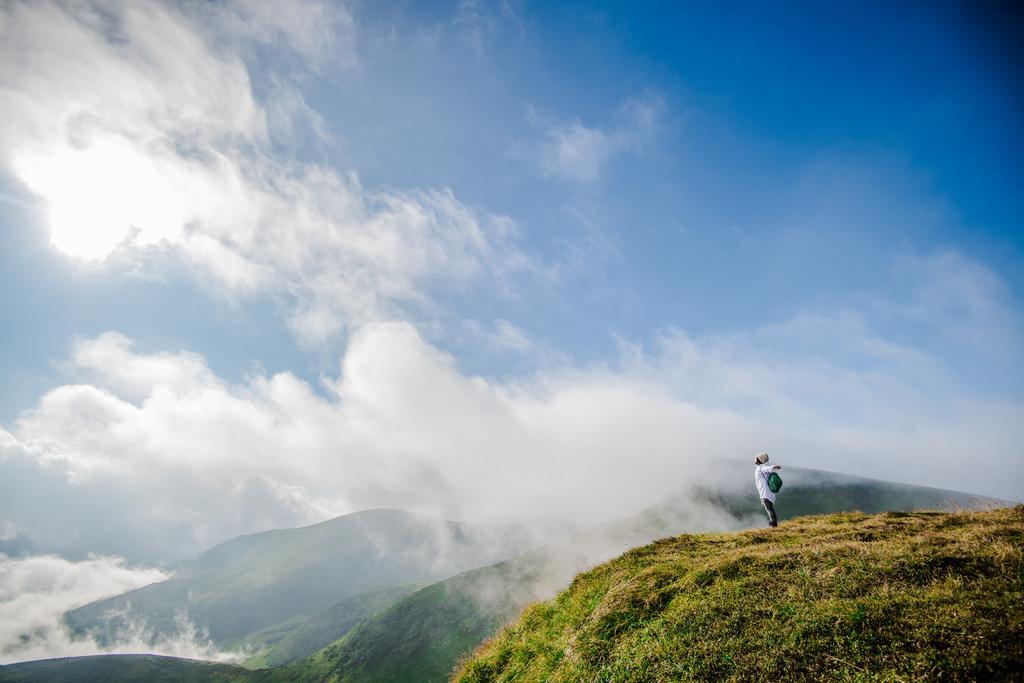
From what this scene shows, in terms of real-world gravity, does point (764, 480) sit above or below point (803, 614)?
above

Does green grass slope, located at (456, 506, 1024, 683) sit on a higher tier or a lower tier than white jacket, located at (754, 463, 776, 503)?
lower

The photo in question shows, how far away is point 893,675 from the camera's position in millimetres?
7125

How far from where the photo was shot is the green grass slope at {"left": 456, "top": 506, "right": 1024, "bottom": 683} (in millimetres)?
7645

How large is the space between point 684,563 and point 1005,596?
806 centimetres

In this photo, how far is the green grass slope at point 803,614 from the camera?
764 cm

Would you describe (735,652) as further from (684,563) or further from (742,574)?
(684,563)

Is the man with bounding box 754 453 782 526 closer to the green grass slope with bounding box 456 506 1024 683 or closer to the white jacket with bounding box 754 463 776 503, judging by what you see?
the white jacket with bounding box 754 463 776 503

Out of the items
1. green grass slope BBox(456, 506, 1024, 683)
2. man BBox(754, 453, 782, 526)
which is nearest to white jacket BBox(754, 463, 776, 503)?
man BBox(754, 453, 782, 526)

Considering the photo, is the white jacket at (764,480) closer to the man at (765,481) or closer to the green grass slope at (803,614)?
the man at (765,481)

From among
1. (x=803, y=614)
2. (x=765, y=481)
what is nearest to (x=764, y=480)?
(x=765, y=481)

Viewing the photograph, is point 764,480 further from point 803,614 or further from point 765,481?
point 803,614

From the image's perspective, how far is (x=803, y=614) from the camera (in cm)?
966

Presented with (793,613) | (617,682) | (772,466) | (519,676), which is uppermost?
(772,466)

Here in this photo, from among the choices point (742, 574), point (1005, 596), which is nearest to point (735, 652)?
point (742, 574)
